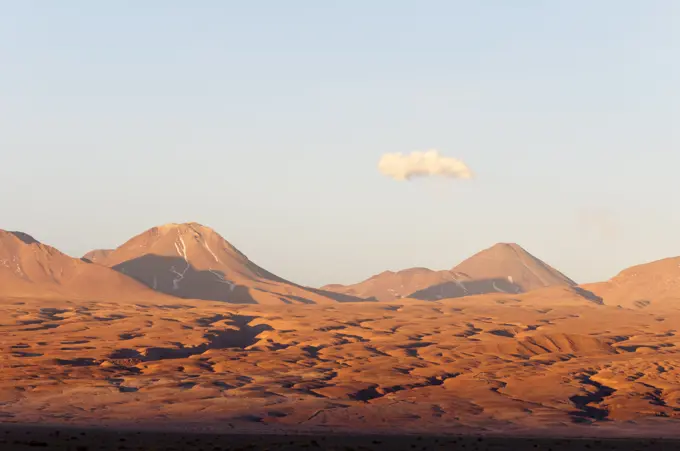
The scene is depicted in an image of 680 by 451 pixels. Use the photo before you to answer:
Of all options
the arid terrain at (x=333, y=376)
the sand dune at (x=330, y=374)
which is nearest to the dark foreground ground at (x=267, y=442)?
the arid terrain at (x=333, y=376)

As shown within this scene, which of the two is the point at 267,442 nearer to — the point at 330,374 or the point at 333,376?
the point at 333,376

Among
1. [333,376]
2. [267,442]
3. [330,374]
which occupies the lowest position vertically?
[267,442]

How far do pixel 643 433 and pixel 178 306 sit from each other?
154829 millimetres

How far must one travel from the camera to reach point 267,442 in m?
45.8

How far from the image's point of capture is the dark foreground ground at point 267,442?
43.0 m

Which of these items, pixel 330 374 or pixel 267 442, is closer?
pixel 267 442

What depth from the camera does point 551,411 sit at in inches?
2559

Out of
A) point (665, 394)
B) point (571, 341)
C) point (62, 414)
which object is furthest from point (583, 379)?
Answer: point (62, 414)

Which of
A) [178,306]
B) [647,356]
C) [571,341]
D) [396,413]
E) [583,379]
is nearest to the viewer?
[396,413]

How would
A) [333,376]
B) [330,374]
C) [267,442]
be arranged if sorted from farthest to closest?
[330,374] → [333,376] → [267,442]

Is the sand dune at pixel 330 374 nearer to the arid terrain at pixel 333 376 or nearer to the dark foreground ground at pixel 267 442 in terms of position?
the arid terrain at pixel 333 376

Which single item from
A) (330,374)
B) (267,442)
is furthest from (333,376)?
(267,442)

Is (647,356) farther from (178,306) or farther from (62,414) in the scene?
(178,306)

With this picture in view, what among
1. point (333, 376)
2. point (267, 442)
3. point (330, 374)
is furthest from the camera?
point (330, 374)
